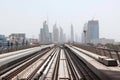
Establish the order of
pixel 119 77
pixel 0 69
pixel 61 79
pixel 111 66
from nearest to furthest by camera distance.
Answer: pixel 119 77, pixel 111 66, pixel 61 79, pixel 0 69

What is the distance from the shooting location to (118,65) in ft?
51.4

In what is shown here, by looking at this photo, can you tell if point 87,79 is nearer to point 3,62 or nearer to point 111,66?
point 111,66

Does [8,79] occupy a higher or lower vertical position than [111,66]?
lower

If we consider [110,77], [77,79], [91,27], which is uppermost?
[91,27]

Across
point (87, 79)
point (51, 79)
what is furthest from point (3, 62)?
point (87, 79)

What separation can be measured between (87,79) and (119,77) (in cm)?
950

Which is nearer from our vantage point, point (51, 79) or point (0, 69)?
point (51, 79)

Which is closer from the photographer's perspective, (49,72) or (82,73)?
(82,73)

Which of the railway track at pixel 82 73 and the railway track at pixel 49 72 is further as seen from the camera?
the railway track at pixel 49 72

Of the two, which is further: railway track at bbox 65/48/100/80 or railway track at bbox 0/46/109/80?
railway track at bbox 0/46/109/80

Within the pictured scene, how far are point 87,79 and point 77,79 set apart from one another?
850 millimetres

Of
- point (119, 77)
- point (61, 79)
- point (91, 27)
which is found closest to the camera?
point (119, 77)

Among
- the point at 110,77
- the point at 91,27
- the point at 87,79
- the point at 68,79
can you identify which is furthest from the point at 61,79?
the point at 91,27

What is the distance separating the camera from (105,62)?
16.6 meters
